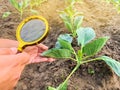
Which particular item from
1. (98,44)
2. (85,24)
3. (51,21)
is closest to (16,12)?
(51,21)

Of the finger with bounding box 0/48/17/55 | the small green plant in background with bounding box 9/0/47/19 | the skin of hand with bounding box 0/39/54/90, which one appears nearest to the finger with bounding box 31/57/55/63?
the skin of hand with bounding box 0/39/54/90

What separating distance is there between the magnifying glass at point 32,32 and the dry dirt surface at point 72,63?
203 millimetres

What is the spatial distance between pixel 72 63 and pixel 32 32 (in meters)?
0.26

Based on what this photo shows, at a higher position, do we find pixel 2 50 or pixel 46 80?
pixel 2 50

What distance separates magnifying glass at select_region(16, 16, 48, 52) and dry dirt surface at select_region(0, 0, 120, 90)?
0.67 feet

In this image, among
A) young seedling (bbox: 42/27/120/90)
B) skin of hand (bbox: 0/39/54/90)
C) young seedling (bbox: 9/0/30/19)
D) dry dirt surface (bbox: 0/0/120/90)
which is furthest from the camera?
young seedling (bbox: 9/0/30/19)

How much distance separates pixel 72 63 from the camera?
5.61ft

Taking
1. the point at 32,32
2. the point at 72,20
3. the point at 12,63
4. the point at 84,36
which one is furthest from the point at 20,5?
the point at 12,63

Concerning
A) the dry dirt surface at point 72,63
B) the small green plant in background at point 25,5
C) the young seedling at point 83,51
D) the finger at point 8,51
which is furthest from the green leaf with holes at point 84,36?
the small green plant in background at point 25,5

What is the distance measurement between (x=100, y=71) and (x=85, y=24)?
393 mm

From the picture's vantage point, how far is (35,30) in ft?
5.37

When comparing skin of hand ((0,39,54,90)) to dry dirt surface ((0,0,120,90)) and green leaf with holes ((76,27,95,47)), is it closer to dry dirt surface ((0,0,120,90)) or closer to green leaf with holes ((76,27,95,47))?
dry dirt surface ((0,0,120,90))

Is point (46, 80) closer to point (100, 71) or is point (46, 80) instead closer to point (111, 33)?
point (100, 71)

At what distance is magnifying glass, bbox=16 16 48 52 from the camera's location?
5.13 ft
